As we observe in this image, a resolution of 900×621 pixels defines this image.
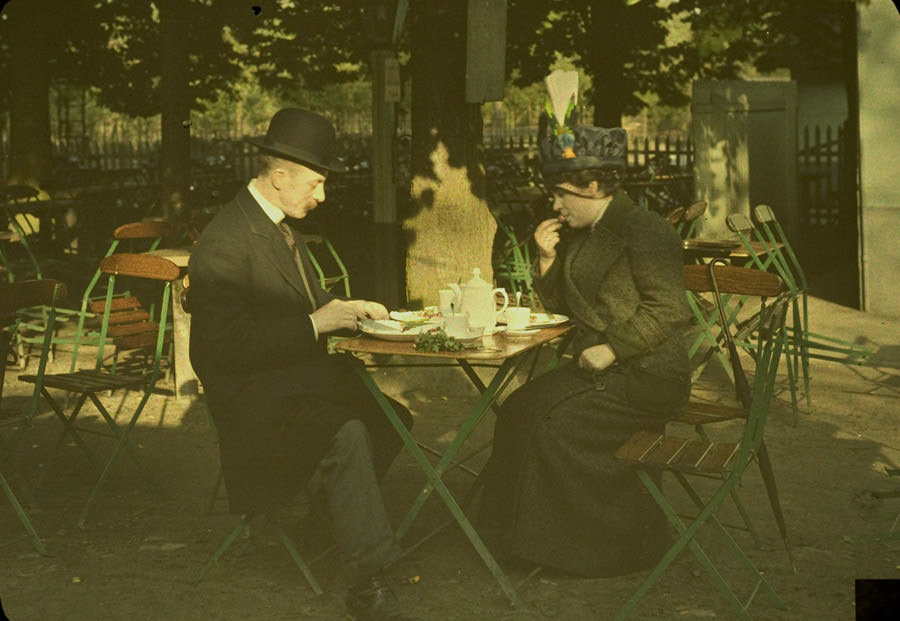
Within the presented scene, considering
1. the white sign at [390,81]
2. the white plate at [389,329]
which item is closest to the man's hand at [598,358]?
the white plate at [389,329]

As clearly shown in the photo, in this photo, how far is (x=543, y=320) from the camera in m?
5.71

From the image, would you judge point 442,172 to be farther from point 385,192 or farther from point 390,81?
point 390,81

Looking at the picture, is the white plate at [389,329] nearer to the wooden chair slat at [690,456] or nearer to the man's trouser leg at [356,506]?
the man's trouser leg at [356,506]

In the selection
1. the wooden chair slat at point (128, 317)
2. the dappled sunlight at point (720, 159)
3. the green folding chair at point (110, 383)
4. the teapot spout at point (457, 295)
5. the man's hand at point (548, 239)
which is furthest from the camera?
the dappled sunlight at point (720, 159)

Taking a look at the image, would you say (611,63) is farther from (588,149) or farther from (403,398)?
(588,149)

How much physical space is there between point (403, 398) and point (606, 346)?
3.75m

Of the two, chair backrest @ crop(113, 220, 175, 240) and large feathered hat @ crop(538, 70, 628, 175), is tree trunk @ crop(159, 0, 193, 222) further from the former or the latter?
large feathered hat @ crop(538, 70, 628, 175)

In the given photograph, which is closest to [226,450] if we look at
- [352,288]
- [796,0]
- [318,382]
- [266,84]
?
[318,382]

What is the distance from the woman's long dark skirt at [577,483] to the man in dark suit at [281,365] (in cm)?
63

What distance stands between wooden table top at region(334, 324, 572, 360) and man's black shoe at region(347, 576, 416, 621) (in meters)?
0.82

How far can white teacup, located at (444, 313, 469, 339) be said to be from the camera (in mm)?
5254

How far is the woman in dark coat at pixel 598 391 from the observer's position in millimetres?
5398

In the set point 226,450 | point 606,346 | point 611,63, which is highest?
point 611,63

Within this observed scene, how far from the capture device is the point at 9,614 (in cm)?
520
